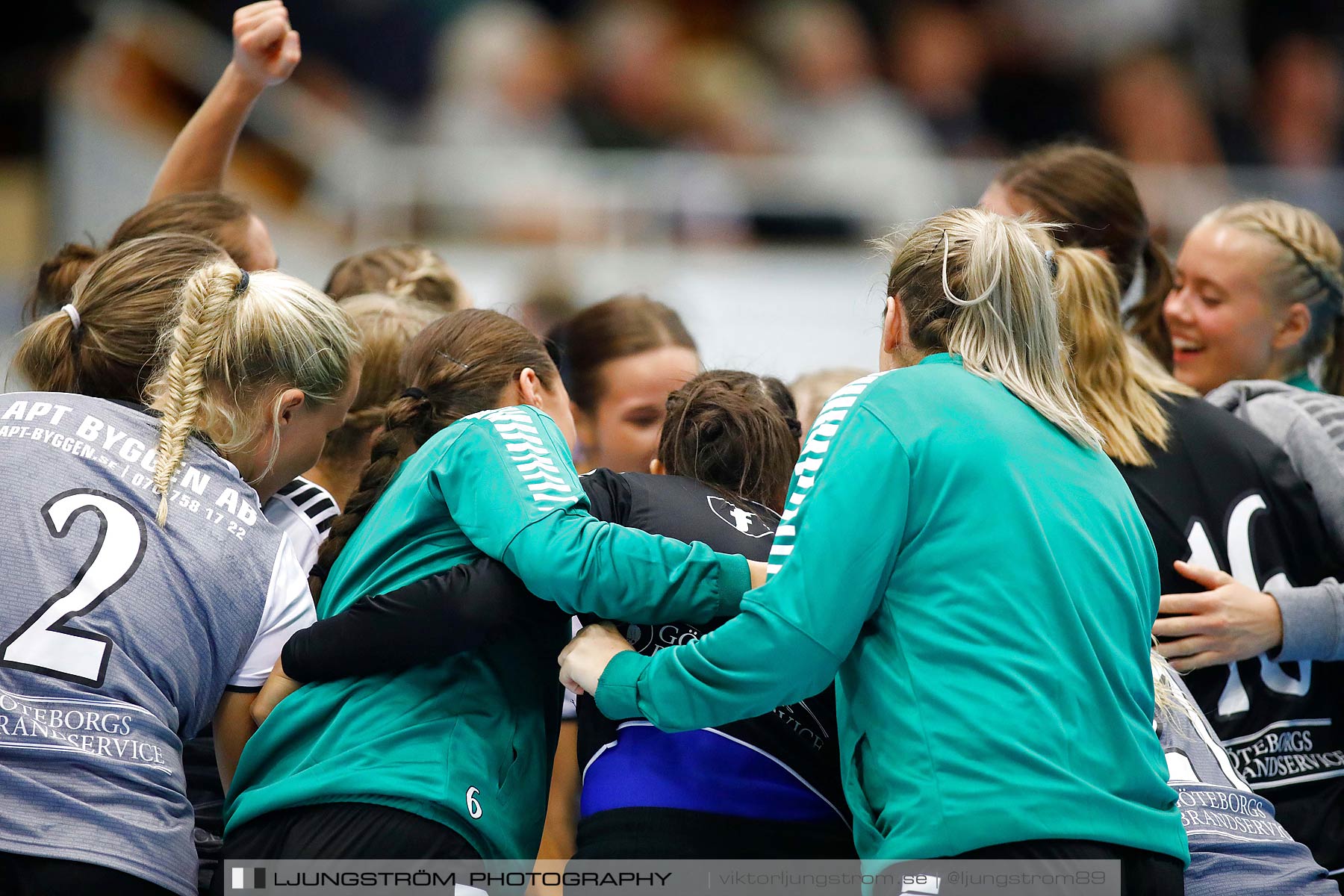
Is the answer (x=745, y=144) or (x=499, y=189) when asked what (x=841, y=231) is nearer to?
(x=745, y=144)

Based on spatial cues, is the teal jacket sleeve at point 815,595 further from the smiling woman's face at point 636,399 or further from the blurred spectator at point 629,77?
the blurred spectator at point 629,77

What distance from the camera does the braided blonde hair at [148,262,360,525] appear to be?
2238 millimetres

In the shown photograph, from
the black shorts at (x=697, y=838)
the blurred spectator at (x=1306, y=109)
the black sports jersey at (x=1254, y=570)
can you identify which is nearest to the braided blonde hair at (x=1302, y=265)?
the black sports jersey at (x=1254, y=570)

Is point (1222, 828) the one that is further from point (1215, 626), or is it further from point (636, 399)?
point (636, 399)

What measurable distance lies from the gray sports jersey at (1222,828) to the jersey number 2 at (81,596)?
1674 mm

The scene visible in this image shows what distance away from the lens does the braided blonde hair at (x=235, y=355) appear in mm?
2238

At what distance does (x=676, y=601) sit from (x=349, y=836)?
1.97ft

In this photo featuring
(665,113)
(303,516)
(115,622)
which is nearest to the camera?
(115,622)

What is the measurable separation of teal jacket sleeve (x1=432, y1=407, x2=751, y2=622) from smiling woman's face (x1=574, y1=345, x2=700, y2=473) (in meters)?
1.13

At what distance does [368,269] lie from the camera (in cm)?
360

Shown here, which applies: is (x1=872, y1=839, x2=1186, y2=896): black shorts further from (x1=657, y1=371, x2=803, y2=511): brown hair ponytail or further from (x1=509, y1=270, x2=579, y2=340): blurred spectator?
(x1=509, y1=270, x2=579, y2=340): blurred spectator

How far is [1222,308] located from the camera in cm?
323

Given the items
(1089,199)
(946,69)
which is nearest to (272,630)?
(1089,199)

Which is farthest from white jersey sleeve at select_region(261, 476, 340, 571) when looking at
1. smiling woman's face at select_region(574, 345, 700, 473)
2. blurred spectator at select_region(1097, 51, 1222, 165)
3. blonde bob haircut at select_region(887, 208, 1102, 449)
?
blurred spectator at select_region(1097, 51, 1222, 165)
